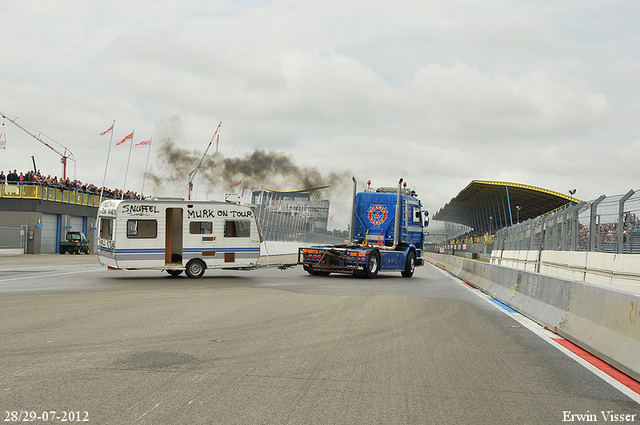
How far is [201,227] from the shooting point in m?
20.9

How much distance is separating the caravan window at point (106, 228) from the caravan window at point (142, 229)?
73 cm

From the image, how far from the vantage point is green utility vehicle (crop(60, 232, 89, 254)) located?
1923 inches

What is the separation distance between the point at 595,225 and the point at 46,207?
43.7 m

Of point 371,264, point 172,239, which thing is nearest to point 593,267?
point 371,264

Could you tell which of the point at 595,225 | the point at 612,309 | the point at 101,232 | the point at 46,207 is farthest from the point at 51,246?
the point at 612,309

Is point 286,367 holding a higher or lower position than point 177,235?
lower

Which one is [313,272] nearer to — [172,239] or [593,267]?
[172,239]

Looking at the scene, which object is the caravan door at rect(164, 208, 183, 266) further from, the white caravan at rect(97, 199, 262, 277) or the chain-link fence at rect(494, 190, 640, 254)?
the chain-link fence at rect(494, 190, 640, 254)

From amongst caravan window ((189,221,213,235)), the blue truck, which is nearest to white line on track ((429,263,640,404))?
the blue truck

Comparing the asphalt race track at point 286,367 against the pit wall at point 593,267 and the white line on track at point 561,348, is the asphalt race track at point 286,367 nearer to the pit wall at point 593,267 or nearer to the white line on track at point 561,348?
the white line on track at point 561,348

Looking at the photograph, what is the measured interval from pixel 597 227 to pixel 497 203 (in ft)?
216

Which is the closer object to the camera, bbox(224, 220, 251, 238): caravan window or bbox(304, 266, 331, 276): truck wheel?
bbox(224, 220, 251, 238): caravan window

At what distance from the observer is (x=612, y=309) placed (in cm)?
745

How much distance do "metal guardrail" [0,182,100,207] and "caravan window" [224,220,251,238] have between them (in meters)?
32.0
